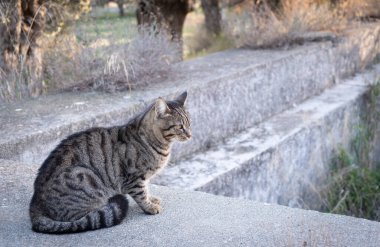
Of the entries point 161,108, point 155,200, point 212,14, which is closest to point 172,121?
point 161,108

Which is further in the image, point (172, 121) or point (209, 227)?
point (172, 121)

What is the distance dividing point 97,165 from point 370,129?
5.40m

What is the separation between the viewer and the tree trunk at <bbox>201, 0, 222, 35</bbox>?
40.6ft

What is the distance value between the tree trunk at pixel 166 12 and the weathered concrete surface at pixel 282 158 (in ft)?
8.30

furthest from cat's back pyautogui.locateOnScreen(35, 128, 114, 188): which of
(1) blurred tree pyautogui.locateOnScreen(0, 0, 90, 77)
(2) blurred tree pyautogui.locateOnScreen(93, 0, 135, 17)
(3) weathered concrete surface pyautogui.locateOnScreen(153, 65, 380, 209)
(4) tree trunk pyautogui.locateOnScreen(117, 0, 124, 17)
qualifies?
(4) tree trunk pyautogui.locateOnScreen(117, 0, 124, 17)

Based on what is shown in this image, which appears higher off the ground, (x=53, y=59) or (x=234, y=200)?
(x=53, y=59)

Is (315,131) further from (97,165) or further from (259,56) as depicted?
(97,165)

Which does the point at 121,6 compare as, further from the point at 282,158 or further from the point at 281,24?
the point at 282,158

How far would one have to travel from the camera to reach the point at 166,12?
994 cm

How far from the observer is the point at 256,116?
7379mm

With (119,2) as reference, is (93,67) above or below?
below

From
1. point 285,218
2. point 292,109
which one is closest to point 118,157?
point 285,218

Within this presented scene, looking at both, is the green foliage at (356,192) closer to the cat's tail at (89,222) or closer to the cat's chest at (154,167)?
the cat's chest at (154,167)

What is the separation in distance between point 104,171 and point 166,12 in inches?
258
